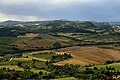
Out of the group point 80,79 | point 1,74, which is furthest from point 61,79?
point 1,74

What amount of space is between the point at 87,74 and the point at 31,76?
33.0m

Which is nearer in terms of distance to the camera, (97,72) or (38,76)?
(38,76)

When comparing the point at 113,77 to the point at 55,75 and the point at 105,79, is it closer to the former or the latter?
the point at 105,79

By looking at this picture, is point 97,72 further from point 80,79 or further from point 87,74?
point 80,79

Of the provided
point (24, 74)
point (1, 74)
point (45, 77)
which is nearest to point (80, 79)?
point (45, 77)

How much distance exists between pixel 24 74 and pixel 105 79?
149 ft

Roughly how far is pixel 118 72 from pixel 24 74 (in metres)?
54.5

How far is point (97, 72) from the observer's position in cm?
19975

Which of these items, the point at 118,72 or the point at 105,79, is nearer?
the point at 105,79

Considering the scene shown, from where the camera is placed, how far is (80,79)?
180 m

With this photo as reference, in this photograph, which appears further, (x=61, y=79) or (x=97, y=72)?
(x=97, y=72)

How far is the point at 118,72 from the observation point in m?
198

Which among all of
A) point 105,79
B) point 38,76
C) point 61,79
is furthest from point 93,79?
point 38,76

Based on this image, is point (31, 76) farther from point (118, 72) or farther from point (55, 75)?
point (118, 72)
